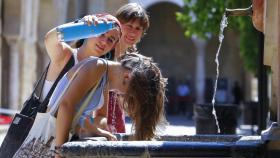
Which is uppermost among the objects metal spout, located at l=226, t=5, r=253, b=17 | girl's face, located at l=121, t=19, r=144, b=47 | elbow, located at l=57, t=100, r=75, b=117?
metal spout, located at l=226, t=5, r=253, b=17

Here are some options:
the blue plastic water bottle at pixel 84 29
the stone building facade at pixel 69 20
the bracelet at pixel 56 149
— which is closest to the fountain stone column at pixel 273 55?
the blue plastic water bottle at pixel 84 29

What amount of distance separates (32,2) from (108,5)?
2713 mm

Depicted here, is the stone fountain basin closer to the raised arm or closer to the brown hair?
the raised arm

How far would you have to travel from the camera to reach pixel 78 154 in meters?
2.96

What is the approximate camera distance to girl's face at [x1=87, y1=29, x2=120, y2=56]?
337 centimetres

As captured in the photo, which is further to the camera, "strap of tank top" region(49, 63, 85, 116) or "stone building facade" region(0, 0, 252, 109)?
"stone building facade" region(0, 0, 252, 109)

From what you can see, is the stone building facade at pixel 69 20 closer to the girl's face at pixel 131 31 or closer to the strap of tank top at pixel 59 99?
the girl's face at pixel 131 31

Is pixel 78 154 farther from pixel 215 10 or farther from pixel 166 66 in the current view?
pixel 166 66

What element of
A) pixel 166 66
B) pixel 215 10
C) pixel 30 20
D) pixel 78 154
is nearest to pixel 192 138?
pixel 78 154

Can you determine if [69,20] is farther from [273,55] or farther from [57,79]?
[57,79]

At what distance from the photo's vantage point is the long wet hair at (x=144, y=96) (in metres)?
3.13

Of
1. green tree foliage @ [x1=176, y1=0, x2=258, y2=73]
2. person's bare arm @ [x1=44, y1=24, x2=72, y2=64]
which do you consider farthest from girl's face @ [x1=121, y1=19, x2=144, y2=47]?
green tree foliage @ [x1=176, y1=0, x2=258, y2=73]

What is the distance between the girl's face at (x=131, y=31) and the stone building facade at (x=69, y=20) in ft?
32.2

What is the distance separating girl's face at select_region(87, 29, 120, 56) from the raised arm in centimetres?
30
